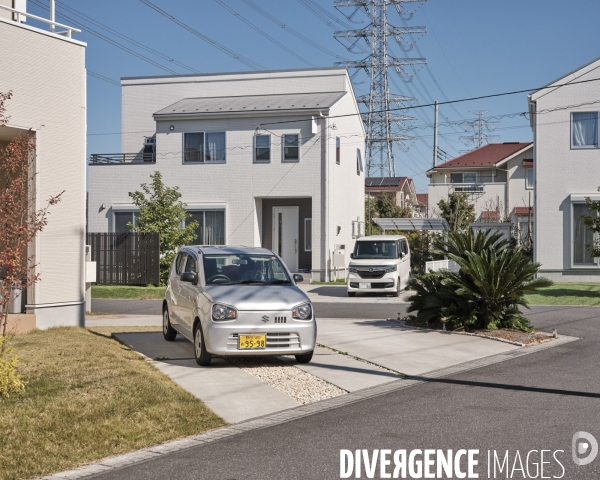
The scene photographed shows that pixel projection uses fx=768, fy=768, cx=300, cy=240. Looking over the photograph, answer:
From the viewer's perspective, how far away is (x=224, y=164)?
1246 inches

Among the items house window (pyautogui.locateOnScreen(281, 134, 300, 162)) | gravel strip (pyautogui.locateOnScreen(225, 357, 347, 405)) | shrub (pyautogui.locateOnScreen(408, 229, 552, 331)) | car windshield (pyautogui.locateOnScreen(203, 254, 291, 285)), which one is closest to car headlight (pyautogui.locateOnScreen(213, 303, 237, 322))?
gravel strip (pyautogui.locateOnScreen(225, 357, 347, 405))

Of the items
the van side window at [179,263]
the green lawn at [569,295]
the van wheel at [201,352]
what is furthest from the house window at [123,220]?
the van wheel at [201,352]

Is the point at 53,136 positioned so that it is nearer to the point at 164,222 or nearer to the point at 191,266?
the point at 191,266

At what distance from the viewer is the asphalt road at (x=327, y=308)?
19484mm

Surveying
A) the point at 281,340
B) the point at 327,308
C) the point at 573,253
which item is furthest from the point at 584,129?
the point at 281,340

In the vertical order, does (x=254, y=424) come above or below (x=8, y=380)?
below

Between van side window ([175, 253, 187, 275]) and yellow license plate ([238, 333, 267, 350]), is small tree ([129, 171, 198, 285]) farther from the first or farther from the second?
yellow license plate ([238, 333, 267, 350])

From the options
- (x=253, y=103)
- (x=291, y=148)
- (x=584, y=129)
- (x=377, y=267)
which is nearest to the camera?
(x=377, y=267)

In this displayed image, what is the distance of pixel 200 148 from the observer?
31.9 meters

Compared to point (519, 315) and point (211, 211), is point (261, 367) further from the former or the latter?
point (211, 211)

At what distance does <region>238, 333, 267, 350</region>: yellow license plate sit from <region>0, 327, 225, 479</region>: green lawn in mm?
1221

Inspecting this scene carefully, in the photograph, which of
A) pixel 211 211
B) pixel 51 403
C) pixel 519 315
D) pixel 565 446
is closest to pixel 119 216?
pixel 211 211

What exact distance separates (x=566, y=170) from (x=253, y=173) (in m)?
12.1

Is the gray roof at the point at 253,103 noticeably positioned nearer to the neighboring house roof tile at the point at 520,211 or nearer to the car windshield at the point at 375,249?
the car windshield at the point at 375,249
